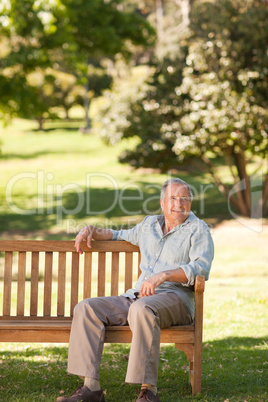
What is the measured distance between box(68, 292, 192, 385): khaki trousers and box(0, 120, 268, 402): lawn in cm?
41

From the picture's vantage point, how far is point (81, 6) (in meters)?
14.7

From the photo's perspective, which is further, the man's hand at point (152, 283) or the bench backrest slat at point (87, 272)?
the bench backrest slat at point (87, 272)

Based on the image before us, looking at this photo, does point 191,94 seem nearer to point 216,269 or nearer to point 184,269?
point 216,269

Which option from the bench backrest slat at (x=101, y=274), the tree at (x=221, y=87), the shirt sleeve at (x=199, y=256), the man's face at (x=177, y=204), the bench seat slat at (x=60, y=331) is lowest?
the bench seat slat at (x=60, y=331)

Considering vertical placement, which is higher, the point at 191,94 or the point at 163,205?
the point at 191,94

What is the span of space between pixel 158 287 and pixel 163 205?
628 mm

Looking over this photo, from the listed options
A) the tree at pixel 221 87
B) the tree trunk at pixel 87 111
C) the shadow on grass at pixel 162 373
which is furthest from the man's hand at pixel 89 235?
the tree trunk at pixel 87 111

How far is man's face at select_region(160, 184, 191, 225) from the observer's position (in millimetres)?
4012

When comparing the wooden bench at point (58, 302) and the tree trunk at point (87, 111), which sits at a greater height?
the tree trunk at point (87, 111)

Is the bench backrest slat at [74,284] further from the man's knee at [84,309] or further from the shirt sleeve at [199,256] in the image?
the shirt sleeve at [199,256]

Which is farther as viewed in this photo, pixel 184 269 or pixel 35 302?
pixel 35 302

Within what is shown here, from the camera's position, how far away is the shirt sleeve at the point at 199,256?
12.1 ft

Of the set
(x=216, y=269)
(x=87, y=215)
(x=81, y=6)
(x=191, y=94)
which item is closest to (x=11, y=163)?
(x=87, y=215)

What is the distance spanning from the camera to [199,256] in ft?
12.4
